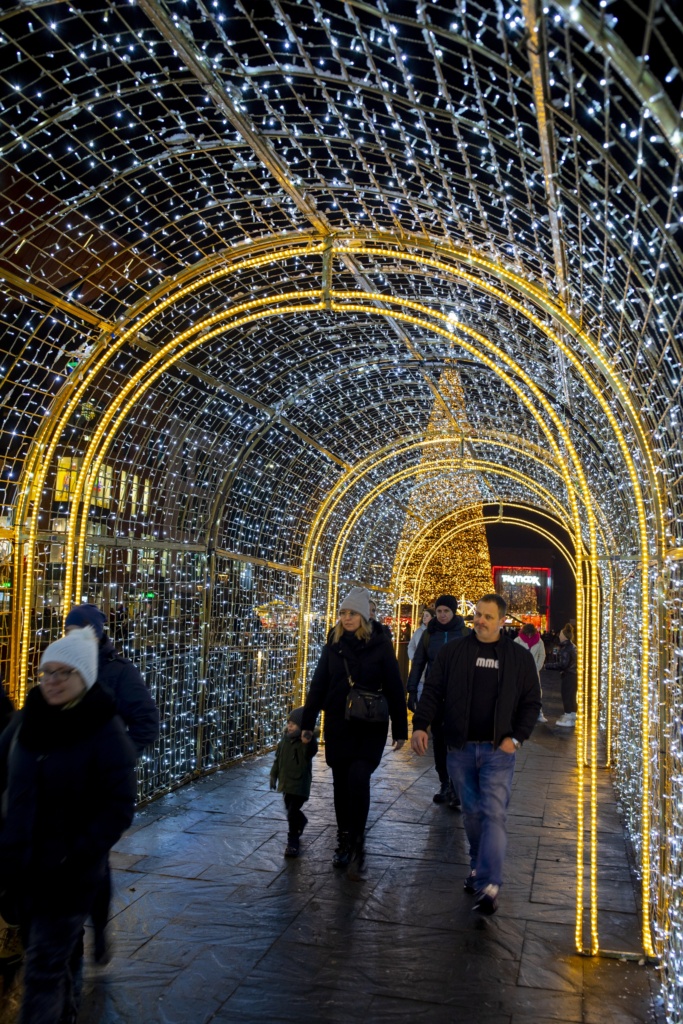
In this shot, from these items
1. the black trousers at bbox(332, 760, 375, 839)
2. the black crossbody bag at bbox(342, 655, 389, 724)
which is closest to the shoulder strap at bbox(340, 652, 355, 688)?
the black crossbody bag at bbox(342, 655, 389, 724)

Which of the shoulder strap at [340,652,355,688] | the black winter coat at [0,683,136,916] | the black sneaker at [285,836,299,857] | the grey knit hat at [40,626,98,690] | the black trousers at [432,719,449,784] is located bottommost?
the black sneaker at [285,836,299,857]

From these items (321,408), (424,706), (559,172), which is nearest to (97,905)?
(424,706)

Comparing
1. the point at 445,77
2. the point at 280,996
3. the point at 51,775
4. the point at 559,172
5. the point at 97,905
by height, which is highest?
the point at 445,77

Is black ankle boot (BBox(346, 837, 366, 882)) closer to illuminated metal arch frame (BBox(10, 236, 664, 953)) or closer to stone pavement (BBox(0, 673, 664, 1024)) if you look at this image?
stone pavement (BBox(0, 673, 664, 1024))

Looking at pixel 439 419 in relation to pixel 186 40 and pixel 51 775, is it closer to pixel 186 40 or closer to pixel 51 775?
pixel 186 40

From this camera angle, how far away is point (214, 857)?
6.73m

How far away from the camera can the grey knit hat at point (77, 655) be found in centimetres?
371

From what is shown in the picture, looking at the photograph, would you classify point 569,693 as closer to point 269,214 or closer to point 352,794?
point 352,794

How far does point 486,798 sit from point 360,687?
1.22 meters

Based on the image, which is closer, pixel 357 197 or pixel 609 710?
pixel 357 197

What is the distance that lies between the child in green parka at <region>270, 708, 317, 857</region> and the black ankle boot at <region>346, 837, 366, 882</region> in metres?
0.50

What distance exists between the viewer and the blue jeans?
573cm

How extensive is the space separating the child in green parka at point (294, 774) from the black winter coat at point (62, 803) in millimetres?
3259

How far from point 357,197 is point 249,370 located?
296 centimetres
